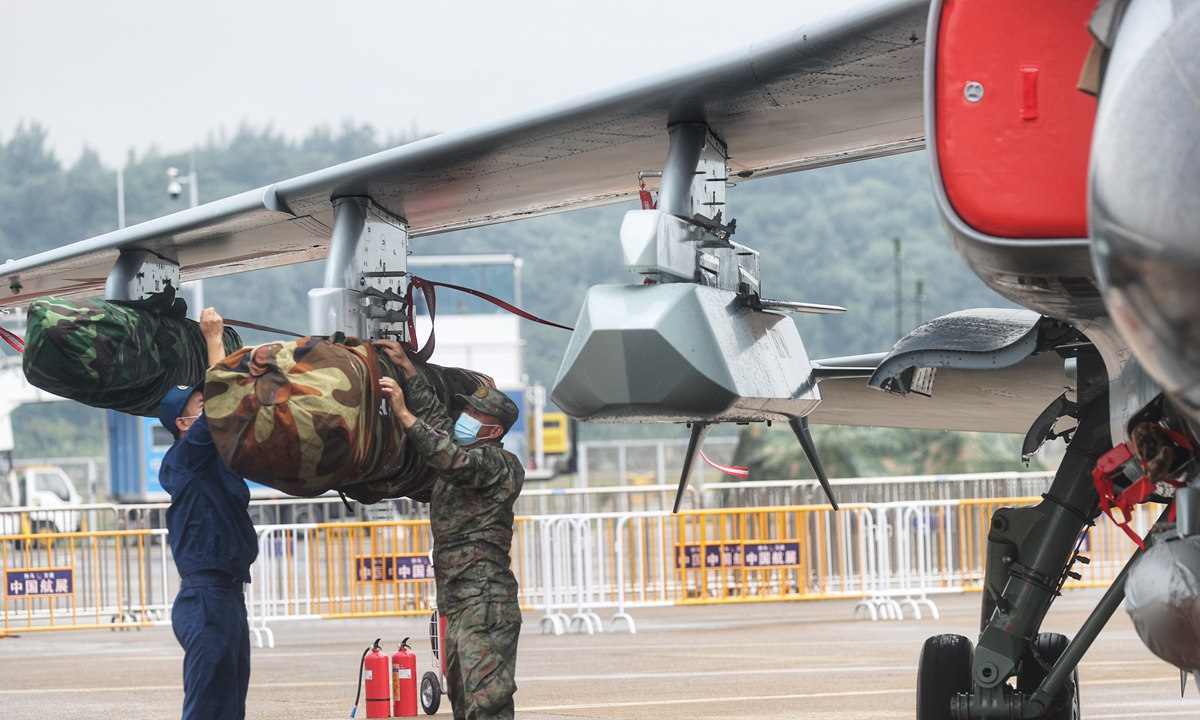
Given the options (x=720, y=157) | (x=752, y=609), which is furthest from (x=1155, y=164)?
(x=752, y=609)

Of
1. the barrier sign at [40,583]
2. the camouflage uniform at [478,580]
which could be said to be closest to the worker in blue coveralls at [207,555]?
the camouflage uniform at [478,580]

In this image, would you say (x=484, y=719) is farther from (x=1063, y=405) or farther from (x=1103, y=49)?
(x=1103, y=49)

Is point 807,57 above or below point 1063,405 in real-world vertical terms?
above

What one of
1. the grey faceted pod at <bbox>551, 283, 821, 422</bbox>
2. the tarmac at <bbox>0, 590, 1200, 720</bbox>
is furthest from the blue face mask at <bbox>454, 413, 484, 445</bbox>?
the tarmac at <bbox>0, 590, 1200, 720</bbox>

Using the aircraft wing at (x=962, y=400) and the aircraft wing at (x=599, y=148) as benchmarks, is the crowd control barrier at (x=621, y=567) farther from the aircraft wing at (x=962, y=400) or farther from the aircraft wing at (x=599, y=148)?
the aircraft wing at (x=599, y=148)

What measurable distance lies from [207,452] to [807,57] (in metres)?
3.22

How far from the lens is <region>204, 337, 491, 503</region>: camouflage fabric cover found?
13.6ft

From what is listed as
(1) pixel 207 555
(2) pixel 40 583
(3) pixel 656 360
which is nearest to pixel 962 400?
(3) pixel 656 360

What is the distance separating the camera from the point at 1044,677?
568 cm

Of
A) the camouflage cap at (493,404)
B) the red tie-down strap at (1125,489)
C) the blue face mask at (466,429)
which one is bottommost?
the red tie-down strap at (1125,489)

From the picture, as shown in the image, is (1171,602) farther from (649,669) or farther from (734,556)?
(734,556)

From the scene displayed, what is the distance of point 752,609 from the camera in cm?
1600

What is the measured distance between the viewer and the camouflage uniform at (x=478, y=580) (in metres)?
5.77

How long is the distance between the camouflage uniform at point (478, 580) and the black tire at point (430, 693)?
83.8 inches
